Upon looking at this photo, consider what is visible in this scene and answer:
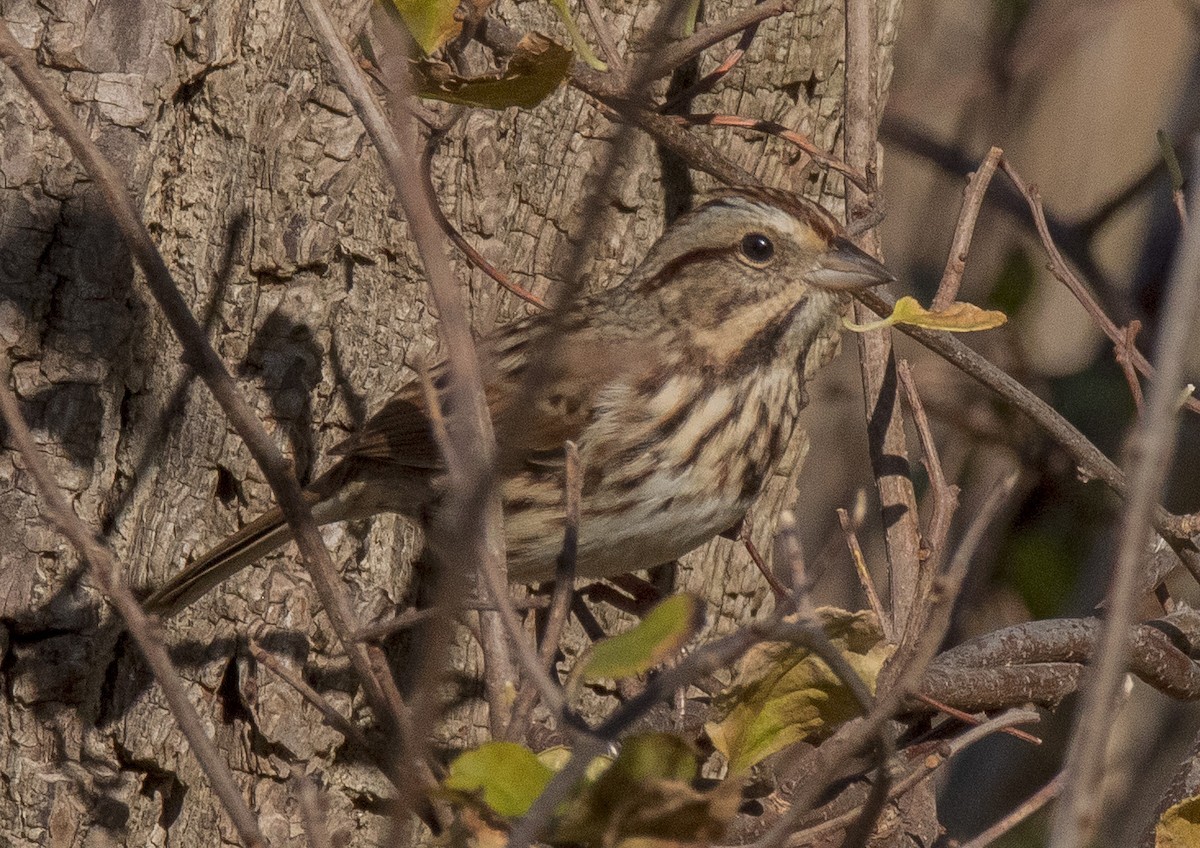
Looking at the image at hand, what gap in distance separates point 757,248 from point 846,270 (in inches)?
7.2

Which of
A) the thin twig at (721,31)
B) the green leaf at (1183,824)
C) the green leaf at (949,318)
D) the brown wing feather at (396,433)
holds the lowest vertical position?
the green leaf at (1183,824)

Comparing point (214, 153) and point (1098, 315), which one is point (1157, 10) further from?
point (214, 153)

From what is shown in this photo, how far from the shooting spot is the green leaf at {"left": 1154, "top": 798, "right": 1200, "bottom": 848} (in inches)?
71.8

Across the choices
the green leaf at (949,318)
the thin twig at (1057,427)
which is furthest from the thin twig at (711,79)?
the green leaf at (949,318)

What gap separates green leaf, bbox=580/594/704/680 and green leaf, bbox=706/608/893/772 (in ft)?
1.53

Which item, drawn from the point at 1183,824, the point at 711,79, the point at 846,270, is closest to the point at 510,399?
the point at 846,270

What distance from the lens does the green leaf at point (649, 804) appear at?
135cm

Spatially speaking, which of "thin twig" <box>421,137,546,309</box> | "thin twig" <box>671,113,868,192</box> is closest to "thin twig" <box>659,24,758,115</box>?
"thin twig" <box>671,113,868,192</box>

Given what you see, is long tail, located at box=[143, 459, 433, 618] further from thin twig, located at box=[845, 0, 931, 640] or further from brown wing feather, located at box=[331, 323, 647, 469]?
thin twig, located at box=[845, 0, 931, 640]

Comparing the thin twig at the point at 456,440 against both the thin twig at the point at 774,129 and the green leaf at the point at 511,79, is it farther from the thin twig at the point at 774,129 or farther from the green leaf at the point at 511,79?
the thin twig at the point at 774,129

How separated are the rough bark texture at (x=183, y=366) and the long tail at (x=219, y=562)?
0.38 feet

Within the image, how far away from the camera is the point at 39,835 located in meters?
2.77

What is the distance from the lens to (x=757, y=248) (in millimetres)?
3010

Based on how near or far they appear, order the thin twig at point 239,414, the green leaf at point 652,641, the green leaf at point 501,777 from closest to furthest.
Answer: the green leaf at point 652,641 < the green leaf at point 501,777 < the thin twig at point 239,414
